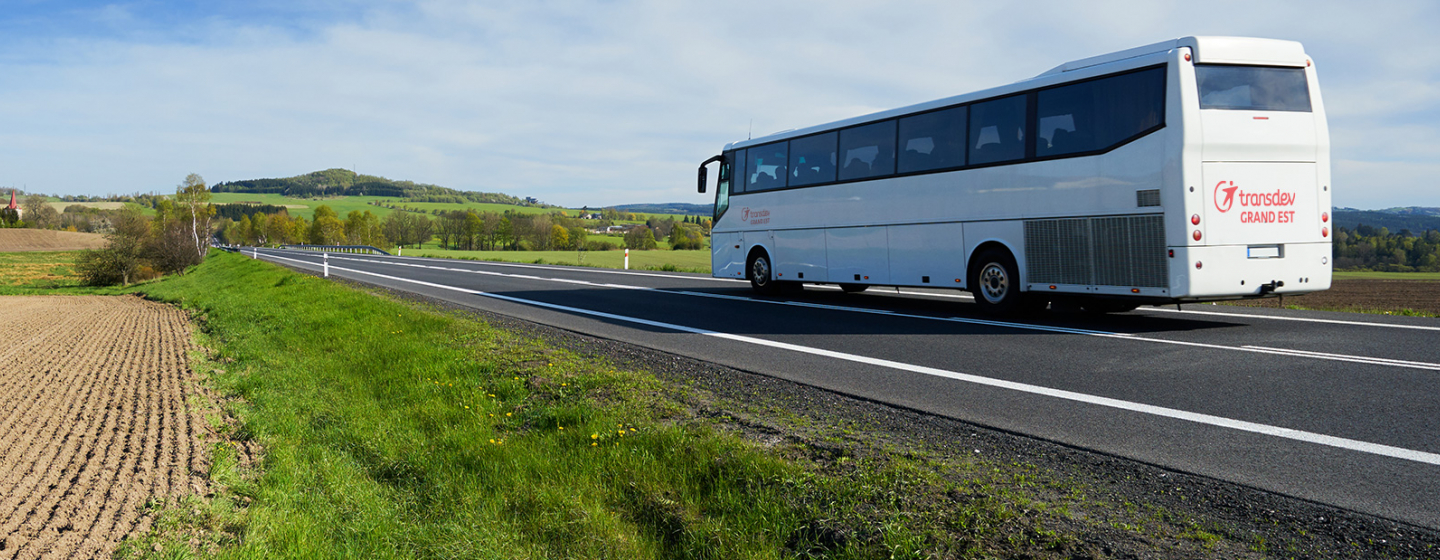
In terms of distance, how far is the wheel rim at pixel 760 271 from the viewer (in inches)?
669

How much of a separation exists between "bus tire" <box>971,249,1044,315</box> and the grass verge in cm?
647

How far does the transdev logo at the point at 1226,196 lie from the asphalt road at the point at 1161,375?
1.48 metres

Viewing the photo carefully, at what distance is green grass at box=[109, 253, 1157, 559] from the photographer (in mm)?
3451

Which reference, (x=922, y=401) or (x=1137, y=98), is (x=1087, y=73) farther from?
(x=922, y=401)

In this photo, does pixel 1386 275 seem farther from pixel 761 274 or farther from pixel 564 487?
pixel 564 487

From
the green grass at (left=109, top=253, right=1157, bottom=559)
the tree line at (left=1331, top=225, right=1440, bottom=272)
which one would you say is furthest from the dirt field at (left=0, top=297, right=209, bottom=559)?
the tree line at (left=1331, top=225, right=1440, bottom=272)

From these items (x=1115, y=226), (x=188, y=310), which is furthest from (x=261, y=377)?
(x=188, y=310)

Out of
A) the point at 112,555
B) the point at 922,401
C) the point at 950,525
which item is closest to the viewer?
the point at 950,525

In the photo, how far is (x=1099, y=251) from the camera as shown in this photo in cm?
1007

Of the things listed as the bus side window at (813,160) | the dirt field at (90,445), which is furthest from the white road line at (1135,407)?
the bus side window at (813,160)

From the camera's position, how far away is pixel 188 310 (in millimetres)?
22234

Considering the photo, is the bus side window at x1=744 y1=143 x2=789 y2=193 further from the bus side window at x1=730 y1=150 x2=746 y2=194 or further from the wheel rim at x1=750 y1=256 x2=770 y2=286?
the wheel rim at x1=750 y1=256 x2=770 y2=286

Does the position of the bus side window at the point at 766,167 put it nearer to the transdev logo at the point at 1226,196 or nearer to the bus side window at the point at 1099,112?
the bus side window at the point at 1099,112

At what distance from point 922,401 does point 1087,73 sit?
6614 mm
